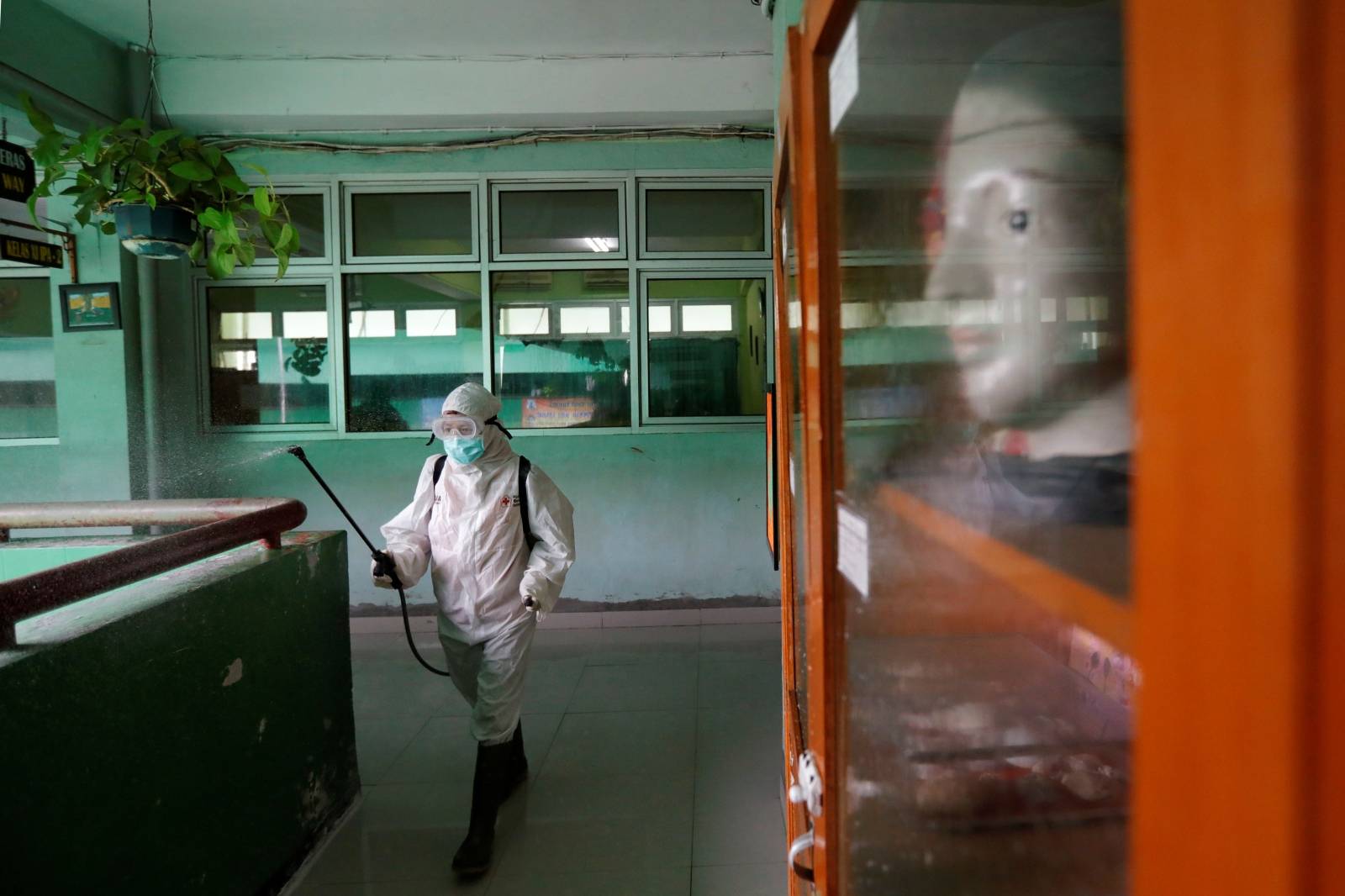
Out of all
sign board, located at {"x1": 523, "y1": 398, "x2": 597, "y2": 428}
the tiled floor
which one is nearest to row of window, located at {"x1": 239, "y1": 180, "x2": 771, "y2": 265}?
sign board, located at {"x1": 523, "y1": 398, "x2": 597, "y2": 428}

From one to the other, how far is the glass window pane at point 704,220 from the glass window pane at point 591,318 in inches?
17.7

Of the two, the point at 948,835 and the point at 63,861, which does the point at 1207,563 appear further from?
the point at 63,861

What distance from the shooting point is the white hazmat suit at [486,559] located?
238 cm

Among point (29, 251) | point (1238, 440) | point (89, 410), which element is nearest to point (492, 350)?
point (29, 251)

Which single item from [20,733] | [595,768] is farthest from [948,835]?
[595,768]

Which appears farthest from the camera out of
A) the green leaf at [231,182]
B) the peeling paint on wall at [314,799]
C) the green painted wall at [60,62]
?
the green painted wall at [60,62]

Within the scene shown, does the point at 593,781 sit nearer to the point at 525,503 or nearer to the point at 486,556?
the point at 486,556

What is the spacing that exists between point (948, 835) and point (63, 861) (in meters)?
1.64

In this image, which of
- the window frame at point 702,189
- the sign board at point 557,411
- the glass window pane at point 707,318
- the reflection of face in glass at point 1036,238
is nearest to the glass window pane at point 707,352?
the glass window pane at point 707,318

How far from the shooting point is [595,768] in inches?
106

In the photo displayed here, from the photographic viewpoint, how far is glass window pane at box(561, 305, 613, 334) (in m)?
4.22

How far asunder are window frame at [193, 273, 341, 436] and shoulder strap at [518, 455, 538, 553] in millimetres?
2172

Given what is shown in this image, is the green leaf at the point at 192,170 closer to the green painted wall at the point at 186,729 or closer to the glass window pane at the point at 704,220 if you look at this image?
the green painted wall at the point at 186,729

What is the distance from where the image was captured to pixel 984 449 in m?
0.56
